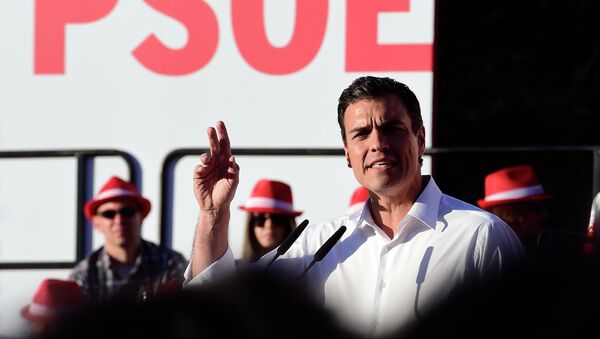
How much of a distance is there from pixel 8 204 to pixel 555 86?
299 inches

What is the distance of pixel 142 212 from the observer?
3789 mm

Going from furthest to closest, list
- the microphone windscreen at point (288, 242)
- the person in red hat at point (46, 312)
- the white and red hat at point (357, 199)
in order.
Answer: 1. the white and red hat at point (357, 199)
2. the microphone windscreen at point (288, 242)
3. the person in red hat at point (46, 312)

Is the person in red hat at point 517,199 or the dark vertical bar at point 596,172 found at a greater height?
the dark vertical bar at point 596,172

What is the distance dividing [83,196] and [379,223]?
1.56 m

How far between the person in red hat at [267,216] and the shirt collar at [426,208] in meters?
0.94

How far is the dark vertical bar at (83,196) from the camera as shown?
12.2 feet

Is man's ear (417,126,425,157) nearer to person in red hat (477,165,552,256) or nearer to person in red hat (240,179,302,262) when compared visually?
person in red hat (240,179,302,262)

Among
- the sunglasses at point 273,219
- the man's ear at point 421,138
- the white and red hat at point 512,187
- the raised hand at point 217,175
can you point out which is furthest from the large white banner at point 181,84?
the raised hand at point 217,175

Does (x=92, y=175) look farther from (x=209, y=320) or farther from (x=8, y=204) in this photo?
(x=209, y=320)

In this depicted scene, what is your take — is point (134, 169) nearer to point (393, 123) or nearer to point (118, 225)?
point (118, 225)

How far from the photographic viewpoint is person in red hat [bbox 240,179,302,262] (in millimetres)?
3664

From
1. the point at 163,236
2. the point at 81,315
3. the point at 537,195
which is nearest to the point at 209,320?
the point at 81,315

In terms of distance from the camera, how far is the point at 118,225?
3920 mm

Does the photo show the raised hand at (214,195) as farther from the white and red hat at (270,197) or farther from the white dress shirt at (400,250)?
the white and red hat at (270,197)
